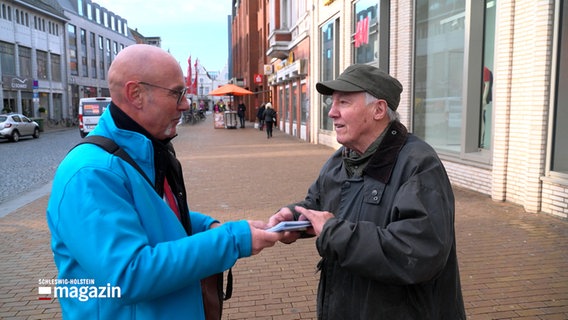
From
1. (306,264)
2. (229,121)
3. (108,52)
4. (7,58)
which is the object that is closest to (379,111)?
(306,264)

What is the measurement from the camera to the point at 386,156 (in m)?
1.97

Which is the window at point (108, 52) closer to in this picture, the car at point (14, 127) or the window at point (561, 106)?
the car at point (14, 127)

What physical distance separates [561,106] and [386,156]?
5.84m

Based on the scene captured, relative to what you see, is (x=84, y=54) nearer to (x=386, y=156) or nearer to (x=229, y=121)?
(x=229, y=121)

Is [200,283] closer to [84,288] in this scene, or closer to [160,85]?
[84,288]

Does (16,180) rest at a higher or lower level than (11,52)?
lower

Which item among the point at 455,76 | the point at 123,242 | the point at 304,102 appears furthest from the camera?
the point at 304,102

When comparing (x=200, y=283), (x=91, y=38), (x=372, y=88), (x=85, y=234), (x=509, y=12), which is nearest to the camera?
(x=85, y=234)

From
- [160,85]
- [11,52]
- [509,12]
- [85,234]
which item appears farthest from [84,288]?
[11,52]

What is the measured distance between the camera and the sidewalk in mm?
3896

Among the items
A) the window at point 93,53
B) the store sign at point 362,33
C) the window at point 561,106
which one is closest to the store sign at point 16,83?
the window at point 93,53

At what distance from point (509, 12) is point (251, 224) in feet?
22.8

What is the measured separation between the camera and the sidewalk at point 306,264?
390cm

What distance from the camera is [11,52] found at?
139ft
